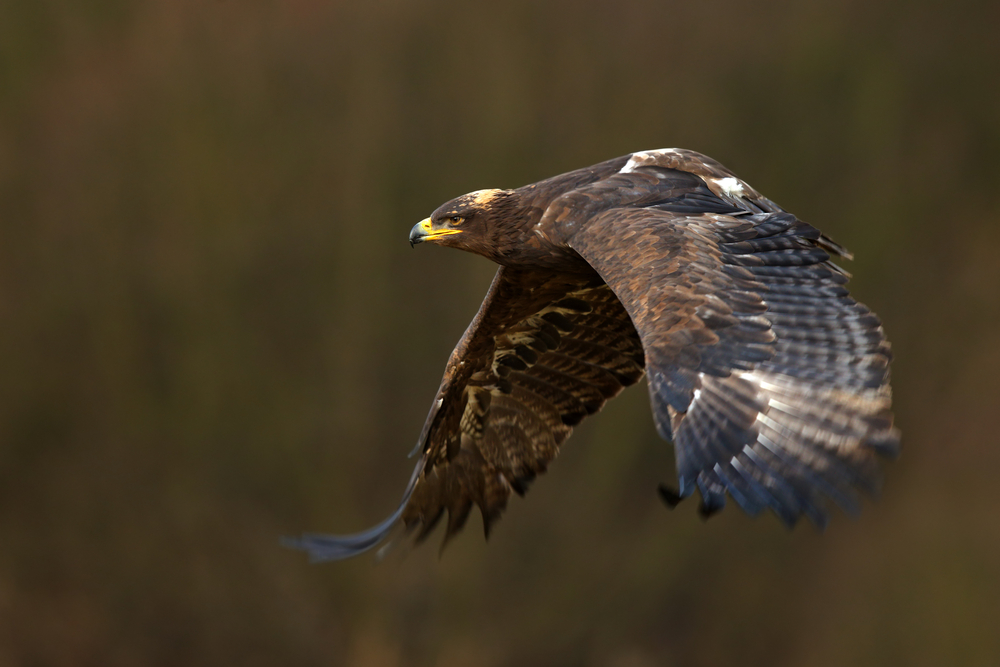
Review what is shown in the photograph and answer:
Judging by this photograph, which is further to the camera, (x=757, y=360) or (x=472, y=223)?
(x=472, y=223)

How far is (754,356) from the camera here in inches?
146

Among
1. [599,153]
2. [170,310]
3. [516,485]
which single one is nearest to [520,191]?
[516,485]

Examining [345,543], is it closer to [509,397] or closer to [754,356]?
[509,397]

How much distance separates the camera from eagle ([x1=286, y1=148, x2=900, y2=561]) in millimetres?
3465

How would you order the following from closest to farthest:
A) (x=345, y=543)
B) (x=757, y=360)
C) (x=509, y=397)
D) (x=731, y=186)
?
(x=757, y=360) → (x=731, y=186) → (x=345, y=543) → (x=509, y=397)

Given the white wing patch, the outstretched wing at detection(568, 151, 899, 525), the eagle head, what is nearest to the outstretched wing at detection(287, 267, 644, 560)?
the eagle head

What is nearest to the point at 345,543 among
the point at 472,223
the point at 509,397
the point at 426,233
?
the point at 509,397

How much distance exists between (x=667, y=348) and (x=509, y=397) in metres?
2.34

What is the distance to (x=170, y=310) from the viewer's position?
11570mm

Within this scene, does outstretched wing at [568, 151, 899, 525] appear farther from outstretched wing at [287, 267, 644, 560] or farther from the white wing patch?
outstretched wing at [287, 267, 644, 560]

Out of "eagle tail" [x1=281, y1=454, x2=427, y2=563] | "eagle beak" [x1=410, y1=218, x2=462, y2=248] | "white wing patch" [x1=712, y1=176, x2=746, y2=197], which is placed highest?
"white wing patch" [x1=712, y1=176, x2=746, y2=197]

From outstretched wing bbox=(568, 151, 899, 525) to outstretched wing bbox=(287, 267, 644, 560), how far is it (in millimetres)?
1356

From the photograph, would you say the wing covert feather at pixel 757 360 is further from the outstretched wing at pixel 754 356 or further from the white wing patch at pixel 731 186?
the white wing patch at pixel 731 186

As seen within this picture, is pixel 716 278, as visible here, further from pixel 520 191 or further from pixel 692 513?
pixel 692 513
